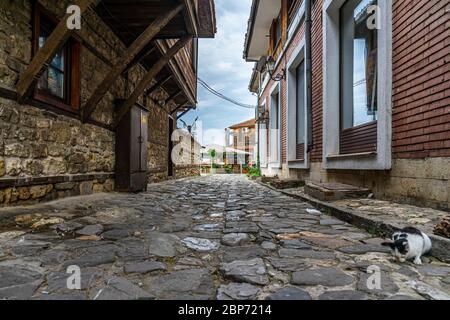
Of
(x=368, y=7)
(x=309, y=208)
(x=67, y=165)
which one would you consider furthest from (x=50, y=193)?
(x=368, y=7)

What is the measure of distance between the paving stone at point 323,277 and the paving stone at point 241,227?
0.99 meters

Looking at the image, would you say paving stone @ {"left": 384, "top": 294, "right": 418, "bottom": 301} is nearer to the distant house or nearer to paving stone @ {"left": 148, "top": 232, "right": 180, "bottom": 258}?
paving stone @ {"left": 148, "top": 232, "right": 180, "bottom": 258}

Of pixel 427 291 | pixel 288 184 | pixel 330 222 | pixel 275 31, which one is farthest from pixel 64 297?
pixel 275 31

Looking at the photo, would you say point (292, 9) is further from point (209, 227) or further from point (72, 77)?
point (209, 227)

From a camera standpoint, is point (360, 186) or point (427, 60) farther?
point (360, 186)

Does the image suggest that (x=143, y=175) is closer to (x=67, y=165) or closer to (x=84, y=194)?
(x=84, y=194)

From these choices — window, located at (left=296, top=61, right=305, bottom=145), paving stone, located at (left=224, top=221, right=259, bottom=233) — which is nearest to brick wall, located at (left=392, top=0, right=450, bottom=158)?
paving stone, located at (left=224, top=221, right=259, bottom=233)

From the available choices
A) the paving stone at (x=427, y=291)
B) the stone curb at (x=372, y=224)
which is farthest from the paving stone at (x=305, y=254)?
the stone curb at (x=372, y=224)

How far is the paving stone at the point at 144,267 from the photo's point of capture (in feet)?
5.26

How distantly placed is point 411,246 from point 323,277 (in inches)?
23.9

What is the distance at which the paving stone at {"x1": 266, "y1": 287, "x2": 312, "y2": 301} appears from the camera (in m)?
1.28

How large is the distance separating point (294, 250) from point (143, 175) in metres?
4.35

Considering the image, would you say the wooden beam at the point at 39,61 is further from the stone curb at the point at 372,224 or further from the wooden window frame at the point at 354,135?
the wooden window frame at the point at 354,135

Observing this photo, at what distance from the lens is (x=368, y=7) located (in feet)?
14.0
